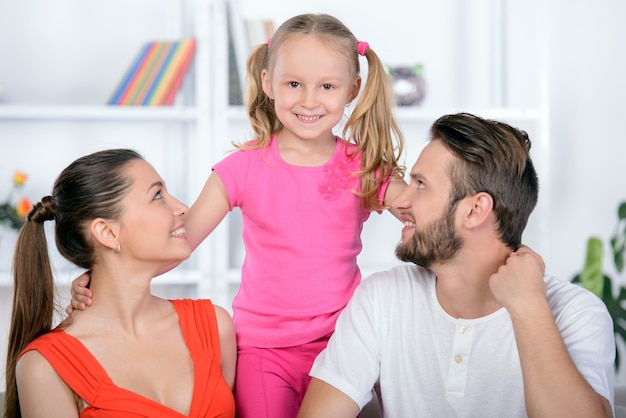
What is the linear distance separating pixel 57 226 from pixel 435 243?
0.84 m

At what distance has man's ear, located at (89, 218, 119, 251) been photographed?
1.85m

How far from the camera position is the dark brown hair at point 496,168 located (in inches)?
76.9

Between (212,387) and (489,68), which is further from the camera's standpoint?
(489,68)

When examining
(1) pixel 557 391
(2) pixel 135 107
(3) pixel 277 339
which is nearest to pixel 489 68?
(2) pixel 135 107

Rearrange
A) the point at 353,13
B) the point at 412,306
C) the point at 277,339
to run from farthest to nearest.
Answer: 1. the point at 353,13
2. the point at 277,339
3. the point at 412,306

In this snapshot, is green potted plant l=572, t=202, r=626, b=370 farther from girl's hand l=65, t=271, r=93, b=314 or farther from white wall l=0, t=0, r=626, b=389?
girl's hand l=65, t=271, r=93, b=314

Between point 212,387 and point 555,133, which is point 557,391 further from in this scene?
point 555,133

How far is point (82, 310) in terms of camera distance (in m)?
1.86

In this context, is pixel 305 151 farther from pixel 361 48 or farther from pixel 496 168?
pixel 496 168

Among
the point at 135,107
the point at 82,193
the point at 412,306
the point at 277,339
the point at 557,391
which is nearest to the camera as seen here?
the point at 557,391

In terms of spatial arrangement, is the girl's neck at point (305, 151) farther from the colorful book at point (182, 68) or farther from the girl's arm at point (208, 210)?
the colorful book at point (182, 68)

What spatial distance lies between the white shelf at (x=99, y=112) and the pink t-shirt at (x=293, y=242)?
62.3 inches

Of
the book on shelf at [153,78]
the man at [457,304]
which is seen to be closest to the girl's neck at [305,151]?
the man at [457,304]

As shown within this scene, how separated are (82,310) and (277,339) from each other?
1.67 feet
